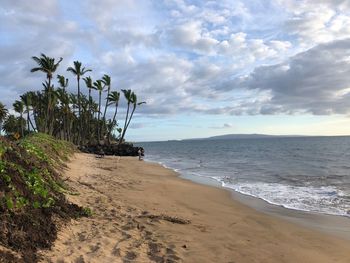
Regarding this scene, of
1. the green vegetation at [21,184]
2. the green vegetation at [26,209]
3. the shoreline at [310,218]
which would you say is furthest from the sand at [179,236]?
the green vegetation at [21,184]

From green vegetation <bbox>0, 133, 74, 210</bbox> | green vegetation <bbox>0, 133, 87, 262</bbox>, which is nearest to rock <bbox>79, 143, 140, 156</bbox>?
green vegetation <bbox>0, 133, 74, 210</bbox>

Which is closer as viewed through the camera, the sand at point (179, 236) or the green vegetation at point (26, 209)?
the green vegetation at point (26, 209)

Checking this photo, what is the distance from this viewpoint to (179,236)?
8.21 metres

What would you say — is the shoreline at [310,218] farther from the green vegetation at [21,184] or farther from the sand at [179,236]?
the green vegetation at [21,184]

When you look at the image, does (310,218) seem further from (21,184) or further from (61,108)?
(61,108)

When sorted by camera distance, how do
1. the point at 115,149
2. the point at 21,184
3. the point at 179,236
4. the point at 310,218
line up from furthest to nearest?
the point at 115,149 → the point at 310,218 → the point at 179,236 → the point at 21,184

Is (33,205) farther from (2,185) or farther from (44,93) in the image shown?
(44,93)

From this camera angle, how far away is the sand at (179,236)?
264 inches

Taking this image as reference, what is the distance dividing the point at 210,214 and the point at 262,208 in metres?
3.03

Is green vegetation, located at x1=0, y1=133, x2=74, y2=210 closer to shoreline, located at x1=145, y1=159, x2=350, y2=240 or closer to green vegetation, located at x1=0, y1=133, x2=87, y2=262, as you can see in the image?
green vegetation, located at x1=0, y1=133, x2=87, y2=262

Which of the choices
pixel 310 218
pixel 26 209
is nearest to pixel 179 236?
pixel 26 209

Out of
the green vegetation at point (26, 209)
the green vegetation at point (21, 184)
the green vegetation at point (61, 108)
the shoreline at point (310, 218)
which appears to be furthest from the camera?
the green vegetation at point (61, 108)

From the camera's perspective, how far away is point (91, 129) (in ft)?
247

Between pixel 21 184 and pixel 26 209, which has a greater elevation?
pixel 21 184
